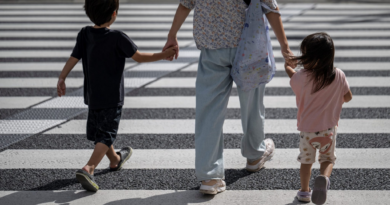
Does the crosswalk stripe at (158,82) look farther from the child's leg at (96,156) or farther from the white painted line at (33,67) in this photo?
the child's leg at (96,156)

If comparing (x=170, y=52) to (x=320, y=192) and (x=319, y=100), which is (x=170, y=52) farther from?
(x=320, y=192)

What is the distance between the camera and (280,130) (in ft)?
15.1

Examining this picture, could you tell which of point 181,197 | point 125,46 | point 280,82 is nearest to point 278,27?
point 125,46

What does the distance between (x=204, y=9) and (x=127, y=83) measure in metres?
3.35

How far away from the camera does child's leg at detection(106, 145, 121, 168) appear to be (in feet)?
11.8

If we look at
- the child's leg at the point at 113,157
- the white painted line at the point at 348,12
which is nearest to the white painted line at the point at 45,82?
the child's leg at the point at 113,157

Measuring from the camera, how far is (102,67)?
128 inches

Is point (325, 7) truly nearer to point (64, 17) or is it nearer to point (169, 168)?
point (64, 17)

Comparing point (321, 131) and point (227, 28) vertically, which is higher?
point (227, 28)

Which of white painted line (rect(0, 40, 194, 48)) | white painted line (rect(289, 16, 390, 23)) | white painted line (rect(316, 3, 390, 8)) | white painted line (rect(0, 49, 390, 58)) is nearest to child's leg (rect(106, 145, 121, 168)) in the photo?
white painted line (rect(0, 49, 390, 58))

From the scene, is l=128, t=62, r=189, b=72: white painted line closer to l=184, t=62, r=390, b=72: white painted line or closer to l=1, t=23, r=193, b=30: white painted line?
l=184, t=62, r=390, b=72: white painted line

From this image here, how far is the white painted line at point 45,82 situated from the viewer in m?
6.16

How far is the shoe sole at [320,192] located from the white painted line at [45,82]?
366 cm

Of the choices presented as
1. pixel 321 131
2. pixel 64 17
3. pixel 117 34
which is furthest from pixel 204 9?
pixel 64 17
